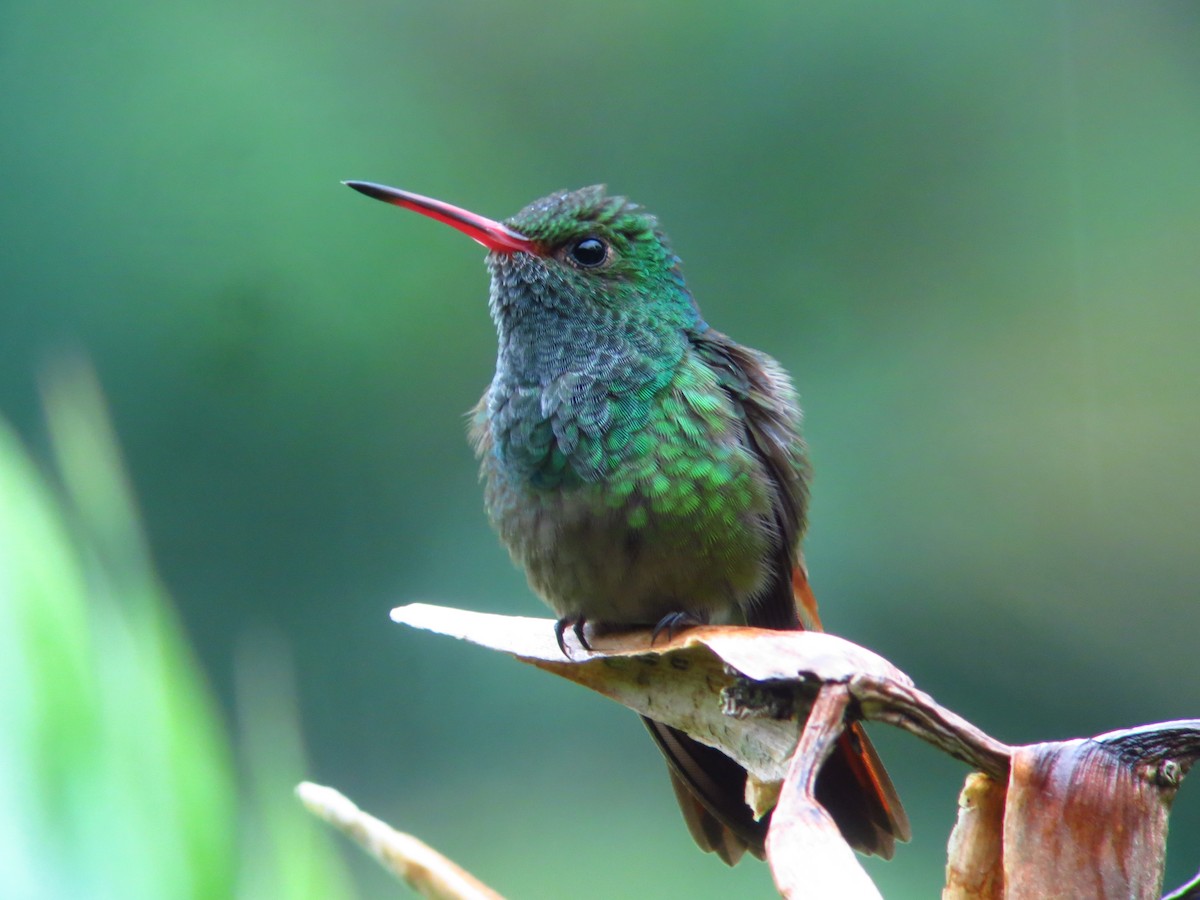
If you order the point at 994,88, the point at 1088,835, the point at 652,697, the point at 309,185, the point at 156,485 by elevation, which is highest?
the point at 309,185

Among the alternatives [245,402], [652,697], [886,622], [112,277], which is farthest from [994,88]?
[652,697]

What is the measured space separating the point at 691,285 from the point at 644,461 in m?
1.88

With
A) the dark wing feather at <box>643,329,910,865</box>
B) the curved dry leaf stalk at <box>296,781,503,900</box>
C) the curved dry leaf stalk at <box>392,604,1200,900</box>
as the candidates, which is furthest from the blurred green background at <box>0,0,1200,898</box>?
the curved dry leaf stalk at <box>296,781,503,900</box>

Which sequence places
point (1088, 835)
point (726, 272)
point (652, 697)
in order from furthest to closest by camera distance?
point (726, 272) < point (652, 697) < point (1088, 835)

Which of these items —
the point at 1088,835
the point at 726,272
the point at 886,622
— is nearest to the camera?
the point at 1088,835

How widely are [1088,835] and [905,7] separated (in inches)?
122

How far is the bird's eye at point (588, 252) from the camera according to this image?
65.6 inches

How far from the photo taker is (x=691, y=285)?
10.7 feet

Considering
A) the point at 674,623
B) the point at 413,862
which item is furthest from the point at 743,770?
the point at 413,862

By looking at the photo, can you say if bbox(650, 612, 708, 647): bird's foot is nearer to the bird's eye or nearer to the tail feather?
the tail feather

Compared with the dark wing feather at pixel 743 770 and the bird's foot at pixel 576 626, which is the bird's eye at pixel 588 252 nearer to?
the dark wing feather at pixel 743 770

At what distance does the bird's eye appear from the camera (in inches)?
65.6

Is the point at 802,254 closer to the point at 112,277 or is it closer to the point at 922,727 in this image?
the point at 112,277

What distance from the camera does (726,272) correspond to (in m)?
3.29
